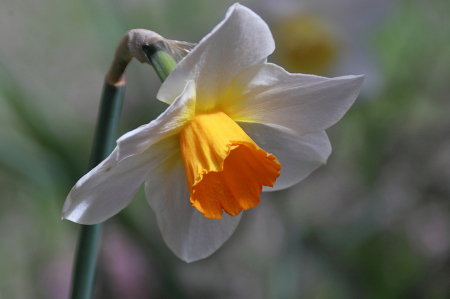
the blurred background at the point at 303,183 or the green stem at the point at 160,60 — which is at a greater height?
the green stem at the point at 160,60

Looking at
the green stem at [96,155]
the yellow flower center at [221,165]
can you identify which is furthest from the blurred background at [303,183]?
the yellow flower center at [221,165]

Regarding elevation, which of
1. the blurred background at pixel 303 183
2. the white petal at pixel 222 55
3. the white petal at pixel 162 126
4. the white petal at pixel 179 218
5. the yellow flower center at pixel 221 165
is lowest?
the blurred background at pixel 303 183

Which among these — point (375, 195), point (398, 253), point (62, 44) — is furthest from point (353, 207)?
point (62, 44)

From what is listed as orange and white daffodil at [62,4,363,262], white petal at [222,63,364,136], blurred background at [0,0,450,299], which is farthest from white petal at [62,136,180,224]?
blurred background at [0,0,450,299]

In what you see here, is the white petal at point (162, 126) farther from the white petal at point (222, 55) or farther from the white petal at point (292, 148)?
the white petal at point (292, 148)

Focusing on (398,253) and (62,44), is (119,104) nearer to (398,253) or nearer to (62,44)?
(398,253)
